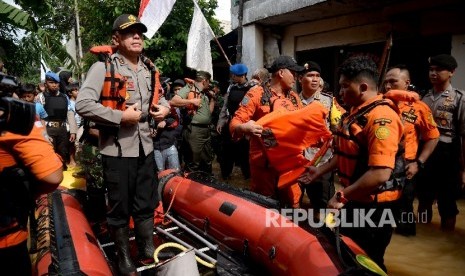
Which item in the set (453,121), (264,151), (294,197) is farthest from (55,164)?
(453,121)

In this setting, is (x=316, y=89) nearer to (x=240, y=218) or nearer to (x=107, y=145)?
(x=240, y=218)

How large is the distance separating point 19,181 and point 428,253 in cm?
350

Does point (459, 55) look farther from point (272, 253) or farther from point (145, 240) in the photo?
point (145, 240)

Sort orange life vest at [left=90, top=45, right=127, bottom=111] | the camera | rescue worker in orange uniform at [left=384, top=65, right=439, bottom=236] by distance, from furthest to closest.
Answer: rescue worker in orange uniform at [left=384, top=65, right=439, bottom=236]
orange life vest at [left=90, top=45, right=127, bottom=111]
the camera

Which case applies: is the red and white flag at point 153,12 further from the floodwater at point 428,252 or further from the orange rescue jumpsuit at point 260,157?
the floodwater at point 428,252

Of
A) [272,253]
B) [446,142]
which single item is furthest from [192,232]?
[446,142]

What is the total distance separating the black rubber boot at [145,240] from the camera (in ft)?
9.32

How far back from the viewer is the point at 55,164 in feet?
5.16

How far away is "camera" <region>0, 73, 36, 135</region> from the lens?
4.28 feet

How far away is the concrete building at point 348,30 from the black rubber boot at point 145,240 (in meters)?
4.80

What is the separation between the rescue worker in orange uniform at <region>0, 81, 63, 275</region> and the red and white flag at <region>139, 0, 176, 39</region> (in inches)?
185

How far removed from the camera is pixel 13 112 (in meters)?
1.31

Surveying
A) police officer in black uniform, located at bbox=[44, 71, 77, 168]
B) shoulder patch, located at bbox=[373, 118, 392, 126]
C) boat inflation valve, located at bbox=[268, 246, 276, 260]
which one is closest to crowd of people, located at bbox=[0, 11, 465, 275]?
shoulder patch, located at bbox=[373, 118, 392, 126]

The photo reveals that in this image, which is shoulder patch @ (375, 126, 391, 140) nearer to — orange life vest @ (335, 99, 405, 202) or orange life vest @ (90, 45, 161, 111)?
orange life vest @ (335, 99, 405, 202)
